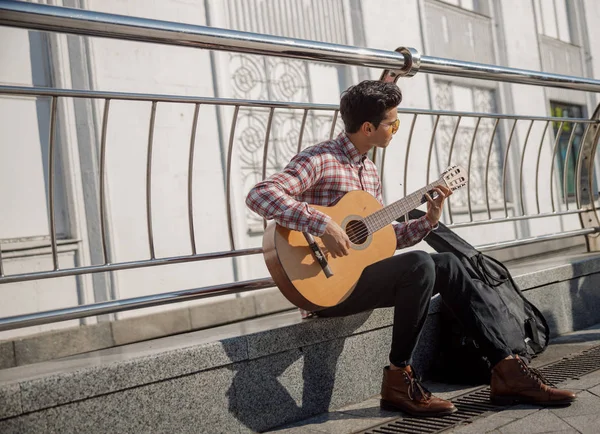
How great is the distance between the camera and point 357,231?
3096mm

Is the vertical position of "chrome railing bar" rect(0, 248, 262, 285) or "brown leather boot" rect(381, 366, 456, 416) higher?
"chrome railing bar" rect(0, 248, 262, 285)

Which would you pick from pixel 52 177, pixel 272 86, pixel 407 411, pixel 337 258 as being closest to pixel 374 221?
pixel 337 258

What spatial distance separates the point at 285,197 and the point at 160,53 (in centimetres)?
599

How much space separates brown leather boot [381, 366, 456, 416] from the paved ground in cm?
Answer: 5

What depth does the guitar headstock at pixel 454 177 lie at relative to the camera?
324cm

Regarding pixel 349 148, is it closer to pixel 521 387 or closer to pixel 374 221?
pixel 374 221

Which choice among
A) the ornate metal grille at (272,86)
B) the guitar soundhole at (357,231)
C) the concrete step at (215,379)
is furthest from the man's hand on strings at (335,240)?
the ornate metal grille at (272,86)

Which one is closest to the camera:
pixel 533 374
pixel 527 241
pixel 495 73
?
pixel 533 374

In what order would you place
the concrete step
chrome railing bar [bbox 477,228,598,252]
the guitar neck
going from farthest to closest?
chrome railing bar [bbox 477,228,598,252] < the guitar neck < the concrete step

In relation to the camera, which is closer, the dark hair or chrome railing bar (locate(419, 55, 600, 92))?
the dark hair

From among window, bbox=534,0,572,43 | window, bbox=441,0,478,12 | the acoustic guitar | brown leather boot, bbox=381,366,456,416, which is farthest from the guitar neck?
window, bbox=534,0,572,43

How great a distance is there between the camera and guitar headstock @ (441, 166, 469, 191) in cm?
324

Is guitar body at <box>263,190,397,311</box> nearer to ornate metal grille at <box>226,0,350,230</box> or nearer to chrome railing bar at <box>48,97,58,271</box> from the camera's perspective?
chrome railing bar at <box>48,97,58,271</box>

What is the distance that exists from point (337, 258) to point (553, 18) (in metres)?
16.5
